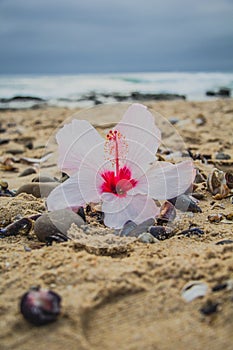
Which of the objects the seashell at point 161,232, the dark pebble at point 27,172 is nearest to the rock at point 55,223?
the seashell at point 161,232

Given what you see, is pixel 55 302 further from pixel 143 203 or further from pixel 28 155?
pixel 28 155

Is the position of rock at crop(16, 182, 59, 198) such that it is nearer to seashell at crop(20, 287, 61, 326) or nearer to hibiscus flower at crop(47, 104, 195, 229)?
hibiscus flower at crop(47, 104, 195, 229)

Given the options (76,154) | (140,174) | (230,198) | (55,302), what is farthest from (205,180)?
(55,302)

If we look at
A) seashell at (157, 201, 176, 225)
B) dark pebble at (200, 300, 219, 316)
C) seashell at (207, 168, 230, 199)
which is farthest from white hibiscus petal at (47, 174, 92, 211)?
seashell at (207, 168, 230, 199)

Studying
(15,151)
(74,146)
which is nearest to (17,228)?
(74,146)

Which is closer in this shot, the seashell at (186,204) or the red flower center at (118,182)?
the red flower center at (118,182)

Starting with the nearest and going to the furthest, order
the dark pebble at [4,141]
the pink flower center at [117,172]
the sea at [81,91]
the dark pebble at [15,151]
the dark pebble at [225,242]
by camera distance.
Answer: the dark pebble at [225,242], the pink flower center at [117,172], the dark pebble at [15,151], the dark pebble at [4,141], the sea at [81,91]

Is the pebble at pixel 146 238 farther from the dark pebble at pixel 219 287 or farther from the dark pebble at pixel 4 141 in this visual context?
the dark pebble at pixel 4 141
